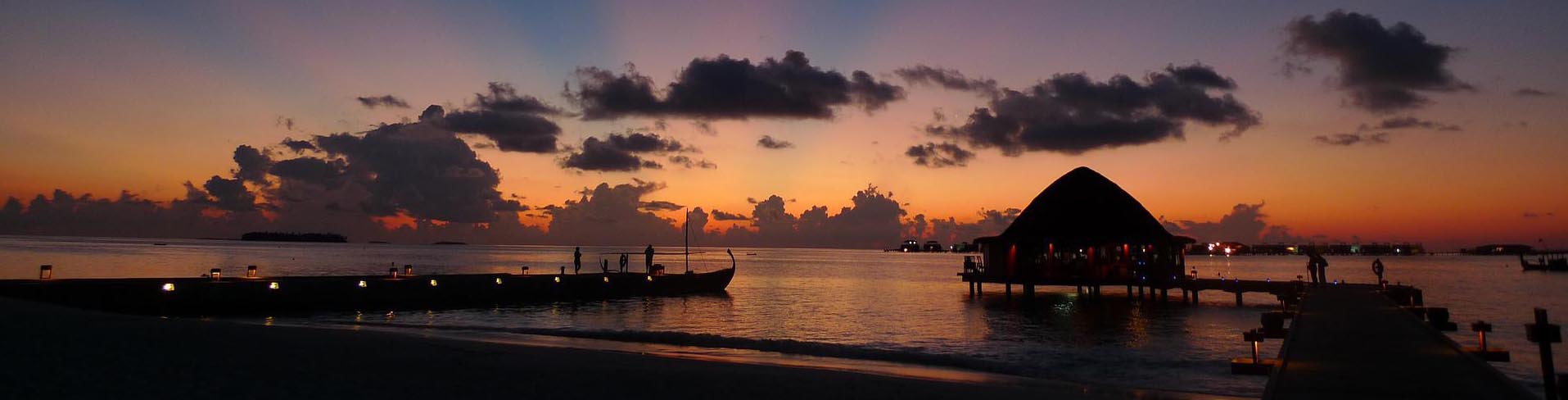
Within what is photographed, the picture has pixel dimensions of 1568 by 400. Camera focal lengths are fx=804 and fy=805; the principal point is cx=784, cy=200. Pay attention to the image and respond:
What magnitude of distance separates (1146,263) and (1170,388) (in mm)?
30159

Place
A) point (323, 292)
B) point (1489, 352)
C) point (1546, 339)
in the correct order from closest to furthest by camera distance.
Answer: point (1546, 339) < point (1489, 352) < point (323, 292)

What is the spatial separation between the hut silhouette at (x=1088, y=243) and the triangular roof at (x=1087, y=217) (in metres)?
0.04

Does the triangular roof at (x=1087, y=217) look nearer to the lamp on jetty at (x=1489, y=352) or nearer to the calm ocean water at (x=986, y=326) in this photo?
the calm ocean water at (x=986, y=326)

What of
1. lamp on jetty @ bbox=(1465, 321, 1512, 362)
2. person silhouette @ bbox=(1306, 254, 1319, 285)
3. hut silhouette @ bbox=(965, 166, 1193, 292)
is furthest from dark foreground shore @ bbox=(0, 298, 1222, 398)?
hut silhouette @ bbox=(965, 166, 1193, 292)

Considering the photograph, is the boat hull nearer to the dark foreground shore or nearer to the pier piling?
the dark foreground shore

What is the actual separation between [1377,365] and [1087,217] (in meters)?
31.7

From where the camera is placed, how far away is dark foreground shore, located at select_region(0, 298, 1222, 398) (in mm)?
9680

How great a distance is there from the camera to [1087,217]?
138ft

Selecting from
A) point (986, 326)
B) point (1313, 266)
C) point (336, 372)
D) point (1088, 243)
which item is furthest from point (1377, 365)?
point (1088, 243)

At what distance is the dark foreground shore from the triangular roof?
91.3ft

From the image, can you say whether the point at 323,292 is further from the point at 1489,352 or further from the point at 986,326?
the point at 1489,352

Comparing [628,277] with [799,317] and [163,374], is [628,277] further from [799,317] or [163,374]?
[163,374]

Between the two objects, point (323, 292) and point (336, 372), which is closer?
point (336, 372)

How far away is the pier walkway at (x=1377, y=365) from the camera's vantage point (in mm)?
9367
